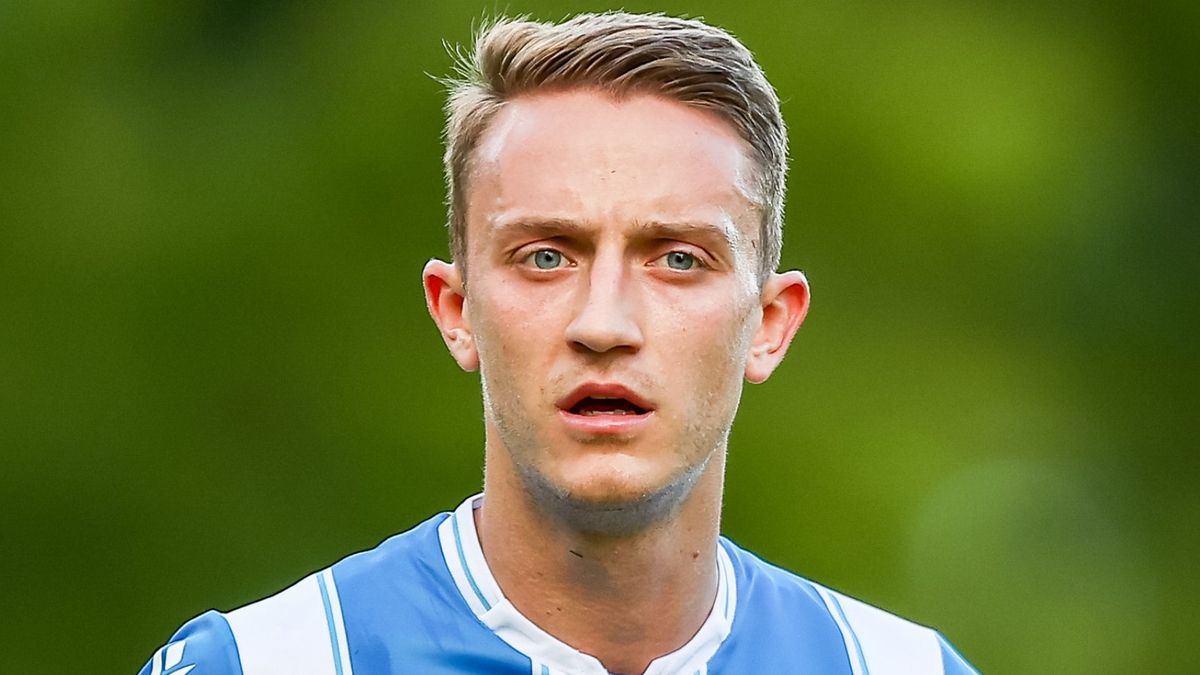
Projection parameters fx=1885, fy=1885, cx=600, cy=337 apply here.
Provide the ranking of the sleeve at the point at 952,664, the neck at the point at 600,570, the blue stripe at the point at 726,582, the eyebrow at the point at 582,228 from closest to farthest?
1. the eyebrow at the point at 582,228
2. the neck at the point at 600,570
3. the blue stripe at the point at 726,582
4. the sleeve at the point at 952,664

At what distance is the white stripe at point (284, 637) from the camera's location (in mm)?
3266

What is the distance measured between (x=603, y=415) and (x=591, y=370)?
82mm

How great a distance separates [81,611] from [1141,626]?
632 cm

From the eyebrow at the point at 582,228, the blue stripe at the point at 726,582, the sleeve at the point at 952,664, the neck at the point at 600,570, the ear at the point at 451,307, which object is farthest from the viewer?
the sleeve at the point at 952,664

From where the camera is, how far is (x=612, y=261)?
10.5 feet

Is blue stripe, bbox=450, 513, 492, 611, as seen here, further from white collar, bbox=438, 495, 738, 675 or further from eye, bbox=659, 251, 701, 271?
eye, bbox=659, 251, 701, 271

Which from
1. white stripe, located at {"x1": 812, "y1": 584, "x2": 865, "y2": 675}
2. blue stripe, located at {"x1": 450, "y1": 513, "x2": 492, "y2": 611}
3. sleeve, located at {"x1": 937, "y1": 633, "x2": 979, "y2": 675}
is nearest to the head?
blue stripe, located at {"x1": 450, "y1": 513, "x2": 492, "y2": 611}

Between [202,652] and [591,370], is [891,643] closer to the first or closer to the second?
[591,370]

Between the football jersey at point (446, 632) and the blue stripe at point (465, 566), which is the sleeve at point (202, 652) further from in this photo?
the blue stripe at point (465, 566)

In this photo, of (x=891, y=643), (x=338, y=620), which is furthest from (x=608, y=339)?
(x=891, y=643)

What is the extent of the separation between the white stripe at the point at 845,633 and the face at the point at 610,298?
56 cm

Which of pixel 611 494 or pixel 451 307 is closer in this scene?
pixel 611 494

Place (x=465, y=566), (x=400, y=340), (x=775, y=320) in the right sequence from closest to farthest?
(x=465, y=566)
(x=775, y=320)
(x=400, y=340)

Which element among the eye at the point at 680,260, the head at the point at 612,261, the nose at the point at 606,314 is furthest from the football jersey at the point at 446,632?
the eye at the point at 680,260
